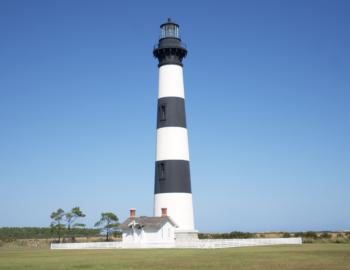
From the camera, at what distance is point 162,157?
42.8 meters

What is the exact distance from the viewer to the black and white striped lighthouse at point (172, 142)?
42.0 metres

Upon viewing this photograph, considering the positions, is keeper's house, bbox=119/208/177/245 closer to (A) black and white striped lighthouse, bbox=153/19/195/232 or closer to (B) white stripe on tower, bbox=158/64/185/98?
(A) black and white striped lighthouse, bbox=153/19/195/232

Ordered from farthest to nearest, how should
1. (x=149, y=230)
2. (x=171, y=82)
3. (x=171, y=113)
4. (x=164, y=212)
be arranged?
1. (x=171, y=82)
2. (x=171, y=113)
3. (x=149, y=230)
4. (x=164, y=212)

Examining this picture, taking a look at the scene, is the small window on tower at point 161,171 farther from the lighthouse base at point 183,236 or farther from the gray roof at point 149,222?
the lighthouse base at point 183,236

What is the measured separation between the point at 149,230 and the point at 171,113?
10564mm

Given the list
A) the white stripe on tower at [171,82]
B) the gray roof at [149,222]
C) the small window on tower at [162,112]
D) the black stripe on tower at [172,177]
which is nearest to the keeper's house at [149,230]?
the gray roof at [149,222]

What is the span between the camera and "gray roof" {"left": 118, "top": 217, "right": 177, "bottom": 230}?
1619 inches

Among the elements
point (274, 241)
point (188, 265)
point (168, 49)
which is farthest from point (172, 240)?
point (188, 265)

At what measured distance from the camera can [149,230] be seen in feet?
138

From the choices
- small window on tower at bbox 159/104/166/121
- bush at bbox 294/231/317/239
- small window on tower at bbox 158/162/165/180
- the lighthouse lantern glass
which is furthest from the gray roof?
bush at bbox 294/231/317/239

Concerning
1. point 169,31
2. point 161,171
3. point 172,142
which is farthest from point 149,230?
point 169,31

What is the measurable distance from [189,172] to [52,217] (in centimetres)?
2231

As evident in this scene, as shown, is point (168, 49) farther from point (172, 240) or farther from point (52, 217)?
point (52, 217)

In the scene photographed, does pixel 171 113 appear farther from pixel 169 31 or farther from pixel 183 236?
pixel 183 236
